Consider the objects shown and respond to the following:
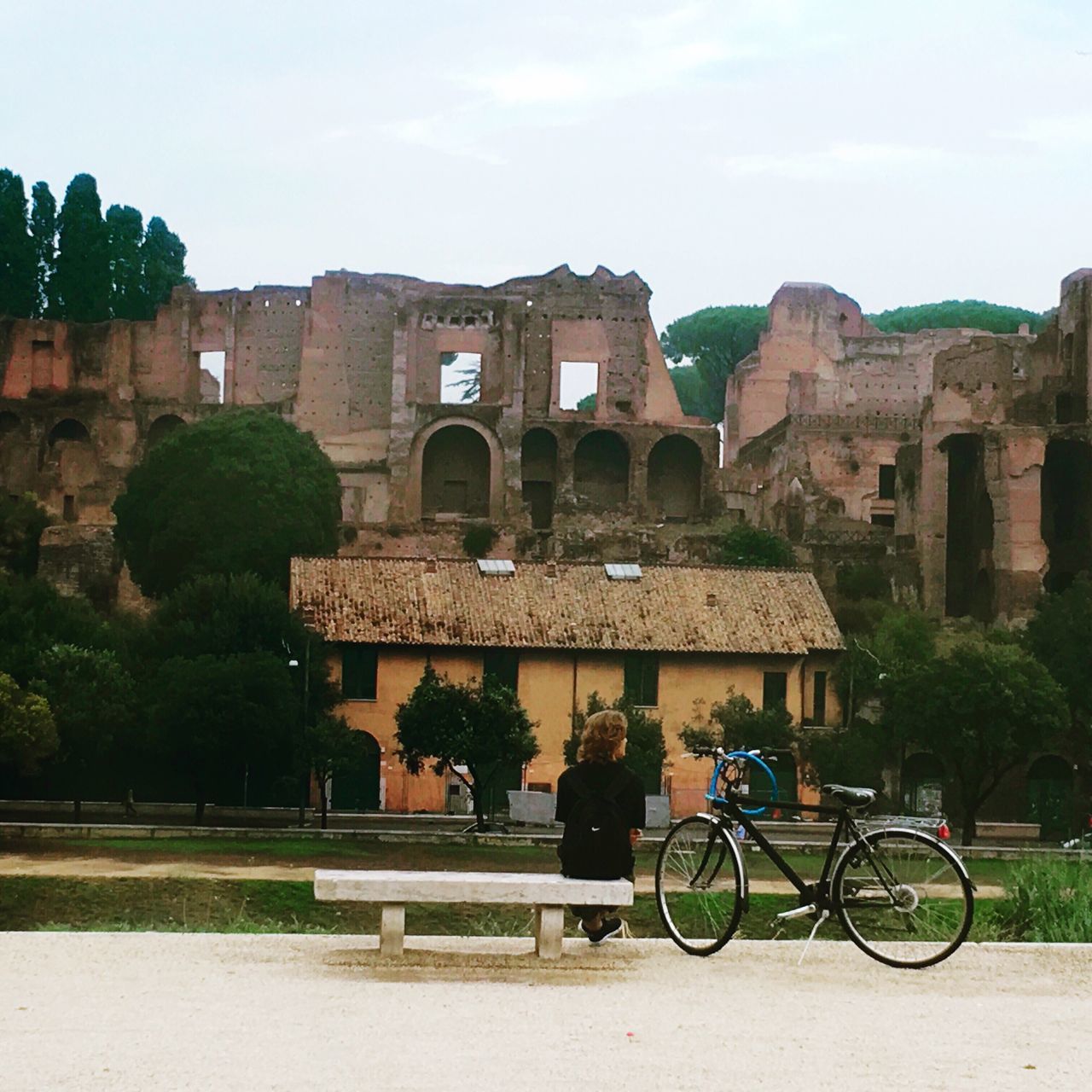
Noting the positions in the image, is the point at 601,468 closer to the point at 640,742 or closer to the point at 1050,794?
the point at 1050,794

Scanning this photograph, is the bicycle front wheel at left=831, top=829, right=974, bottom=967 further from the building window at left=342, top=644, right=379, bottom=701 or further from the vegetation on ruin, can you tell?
the vegetation on ruin

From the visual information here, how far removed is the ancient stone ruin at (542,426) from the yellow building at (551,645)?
11.2m

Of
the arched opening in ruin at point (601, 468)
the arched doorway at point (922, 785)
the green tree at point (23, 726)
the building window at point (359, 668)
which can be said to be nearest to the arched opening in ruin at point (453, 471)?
the arched opening in ruin at point (601, 468)

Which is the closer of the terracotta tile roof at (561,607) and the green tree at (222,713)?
the green tree at (222,713)

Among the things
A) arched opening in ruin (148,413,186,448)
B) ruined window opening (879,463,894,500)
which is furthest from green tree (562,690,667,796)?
arched opening in ruin (148,413,186,448)

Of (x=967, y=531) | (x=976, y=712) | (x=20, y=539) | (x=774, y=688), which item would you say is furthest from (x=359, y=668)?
(x=967, y=531)

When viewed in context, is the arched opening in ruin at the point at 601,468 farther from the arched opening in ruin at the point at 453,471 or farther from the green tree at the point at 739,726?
the green tree at the point at 739,726

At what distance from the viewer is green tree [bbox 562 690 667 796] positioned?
4159 centimetres

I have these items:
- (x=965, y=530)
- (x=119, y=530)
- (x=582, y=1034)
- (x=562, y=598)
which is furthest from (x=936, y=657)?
(x=582, y=1034)

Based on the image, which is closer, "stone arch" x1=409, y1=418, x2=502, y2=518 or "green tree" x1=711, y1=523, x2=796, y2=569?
"green tree" x1=711, y1=523, x2=796, y2=569

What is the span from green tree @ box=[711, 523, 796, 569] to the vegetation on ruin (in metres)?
25.7

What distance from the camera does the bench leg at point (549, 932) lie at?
1055 cm

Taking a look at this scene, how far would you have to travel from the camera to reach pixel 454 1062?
307 inches

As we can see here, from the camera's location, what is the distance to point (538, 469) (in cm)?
6550
